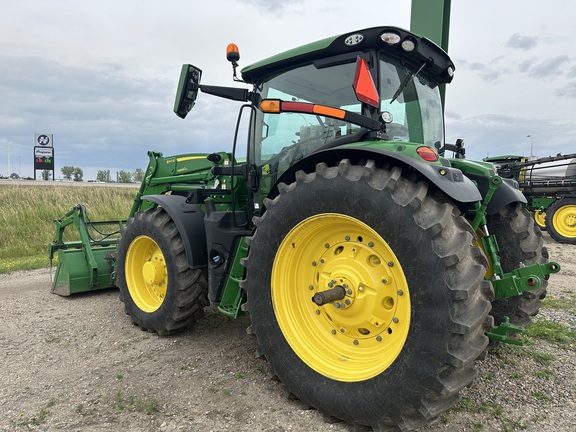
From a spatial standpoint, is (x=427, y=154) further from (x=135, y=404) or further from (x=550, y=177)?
(x=550, y=177)

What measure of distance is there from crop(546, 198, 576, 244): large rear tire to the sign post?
25.9 meters

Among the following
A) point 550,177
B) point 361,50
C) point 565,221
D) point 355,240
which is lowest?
point 565,221

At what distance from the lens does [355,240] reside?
8.54ft

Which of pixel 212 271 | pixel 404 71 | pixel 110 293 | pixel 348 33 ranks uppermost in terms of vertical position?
pixel 348 33

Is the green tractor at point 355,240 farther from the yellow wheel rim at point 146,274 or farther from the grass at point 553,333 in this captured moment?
the grass at point 553,333

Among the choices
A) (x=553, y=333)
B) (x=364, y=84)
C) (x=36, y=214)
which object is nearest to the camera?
(x=364, y=84)

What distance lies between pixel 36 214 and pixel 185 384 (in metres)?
11.2

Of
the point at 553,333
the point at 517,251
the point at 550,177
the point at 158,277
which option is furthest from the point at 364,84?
the point at 550,177

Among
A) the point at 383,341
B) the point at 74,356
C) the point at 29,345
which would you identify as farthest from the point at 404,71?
the point at 29,345

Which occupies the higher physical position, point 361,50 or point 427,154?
point 361,50

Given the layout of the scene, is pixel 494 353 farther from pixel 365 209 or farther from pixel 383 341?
pixel 365 209

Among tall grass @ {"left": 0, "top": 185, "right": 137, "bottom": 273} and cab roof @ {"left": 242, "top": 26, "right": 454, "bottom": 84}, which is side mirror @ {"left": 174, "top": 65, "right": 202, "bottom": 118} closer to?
cab roof @ {"left": 242, "top": 26, "right": 454, "bottom": 84}

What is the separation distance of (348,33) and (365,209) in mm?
1344

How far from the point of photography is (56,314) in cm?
467
